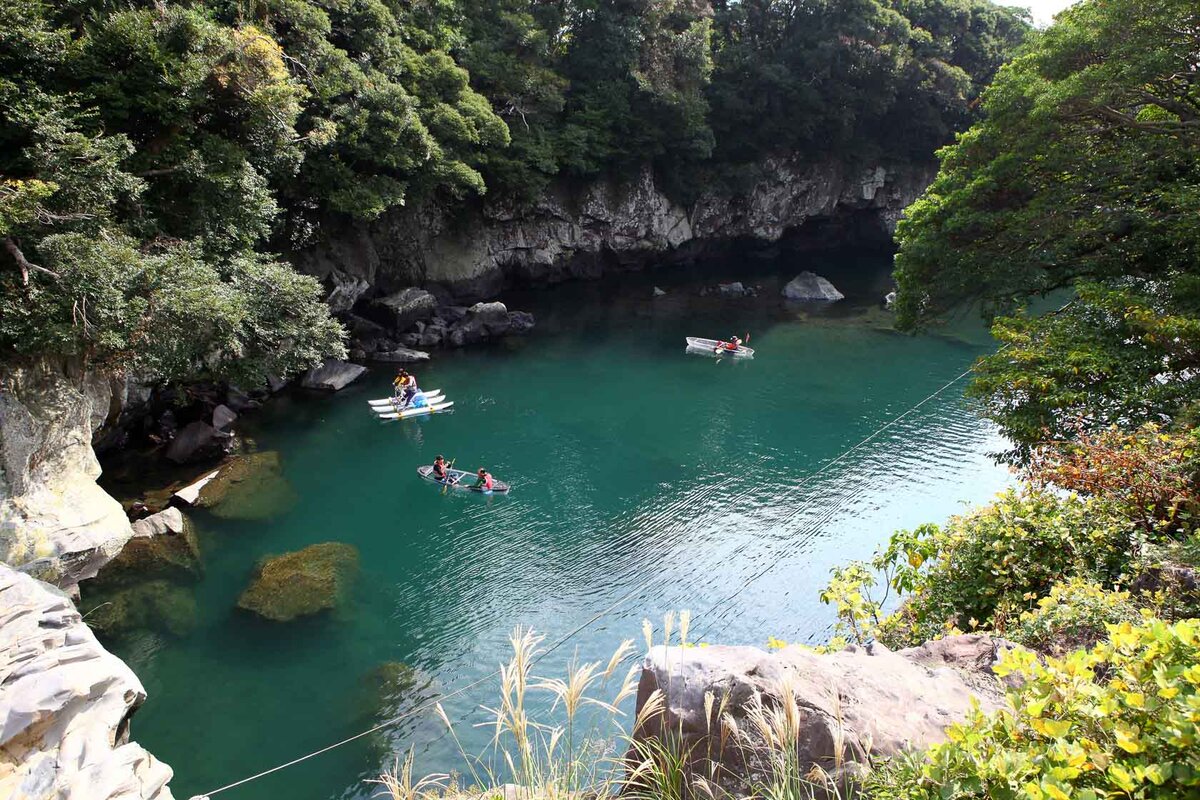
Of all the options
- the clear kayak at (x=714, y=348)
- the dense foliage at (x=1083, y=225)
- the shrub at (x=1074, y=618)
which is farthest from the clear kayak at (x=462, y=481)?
the shrub at (x=1074, y=618)

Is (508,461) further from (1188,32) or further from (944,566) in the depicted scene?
(1188,32)

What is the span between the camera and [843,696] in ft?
12.7

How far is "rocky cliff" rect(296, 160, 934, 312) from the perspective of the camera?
1011 inches

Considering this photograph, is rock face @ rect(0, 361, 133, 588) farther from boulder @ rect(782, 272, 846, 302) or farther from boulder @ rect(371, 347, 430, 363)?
boulder @ rect(782, 272, 846, 302)

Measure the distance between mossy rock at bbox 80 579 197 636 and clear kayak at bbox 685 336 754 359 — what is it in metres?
18.5

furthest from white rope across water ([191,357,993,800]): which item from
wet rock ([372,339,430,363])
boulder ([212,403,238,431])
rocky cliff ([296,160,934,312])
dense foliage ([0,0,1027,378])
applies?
rocky cliff ([296,160,934,312])

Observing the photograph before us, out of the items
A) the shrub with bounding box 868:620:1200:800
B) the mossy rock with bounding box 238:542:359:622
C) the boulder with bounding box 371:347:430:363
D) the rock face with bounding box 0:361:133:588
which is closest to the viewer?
the shrub with bounding box 868:620:1200:800

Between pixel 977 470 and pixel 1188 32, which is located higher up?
pixel 1188 32

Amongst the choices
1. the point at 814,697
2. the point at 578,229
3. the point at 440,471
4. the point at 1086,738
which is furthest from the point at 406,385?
the point at 1086,738

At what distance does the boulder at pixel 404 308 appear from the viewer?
86.4 ft

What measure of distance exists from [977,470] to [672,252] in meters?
23.6

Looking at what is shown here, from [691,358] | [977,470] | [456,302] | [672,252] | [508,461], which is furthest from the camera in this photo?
[672,252]

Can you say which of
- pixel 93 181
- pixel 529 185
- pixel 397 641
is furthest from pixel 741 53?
pixel 397 641

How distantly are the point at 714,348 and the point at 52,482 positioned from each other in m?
20.0
